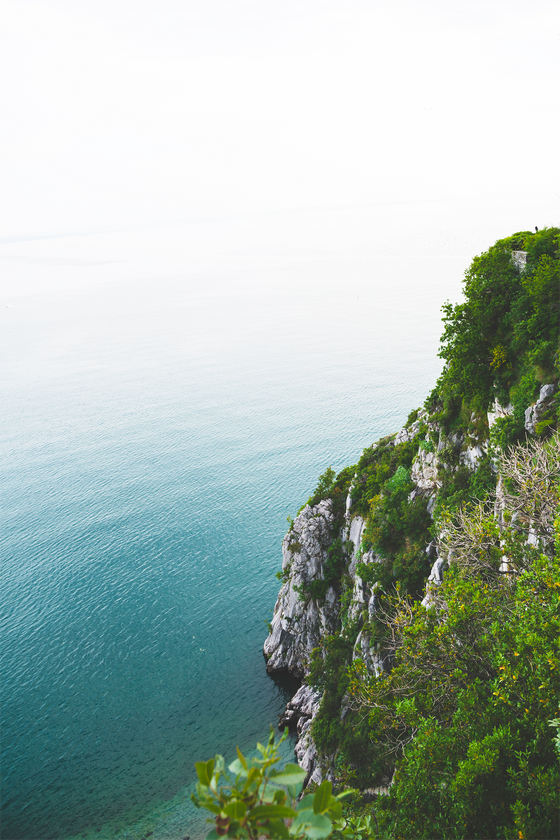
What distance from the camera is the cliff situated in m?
22.0

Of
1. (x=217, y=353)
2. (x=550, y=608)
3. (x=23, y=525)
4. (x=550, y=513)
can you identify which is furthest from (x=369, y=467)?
(x=217, y=353)

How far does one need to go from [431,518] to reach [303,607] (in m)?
16.4

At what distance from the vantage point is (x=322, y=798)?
4.82 metres

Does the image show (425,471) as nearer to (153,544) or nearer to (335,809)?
(335,809)

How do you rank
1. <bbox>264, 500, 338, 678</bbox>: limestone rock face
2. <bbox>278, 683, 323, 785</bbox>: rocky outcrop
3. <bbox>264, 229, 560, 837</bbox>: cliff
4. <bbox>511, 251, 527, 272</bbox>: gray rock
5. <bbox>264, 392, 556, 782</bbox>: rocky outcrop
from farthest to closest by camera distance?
<bbox>264, 500, 338, 678</bbox>: limestone rock face < <bbox>278, 683, 323, 785</bbox>: rocky outcrop < <bbox>264, 392, 556, 782</bbox>: rocky outcrop < <bbox>511, 251, 527, 272</bbox>: gray rock < <bbox>264, 229, 560, 837</bbox>: cliff

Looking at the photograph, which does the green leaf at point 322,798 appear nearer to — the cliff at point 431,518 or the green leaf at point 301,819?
the green leaf at point 301,819

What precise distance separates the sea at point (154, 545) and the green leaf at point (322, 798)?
121 feet

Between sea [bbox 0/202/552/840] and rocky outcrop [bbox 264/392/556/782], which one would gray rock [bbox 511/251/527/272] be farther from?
sea [bbox 0/202/552/840]

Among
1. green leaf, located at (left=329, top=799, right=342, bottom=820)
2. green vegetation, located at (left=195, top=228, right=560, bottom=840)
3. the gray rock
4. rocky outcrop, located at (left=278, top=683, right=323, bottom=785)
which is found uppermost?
the gray rock

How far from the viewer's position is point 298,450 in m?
83.3

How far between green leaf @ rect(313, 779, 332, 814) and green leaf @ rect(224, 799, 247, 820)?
68 cm

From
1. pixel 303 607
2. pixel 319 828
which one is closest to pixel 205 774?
pixel 319 828

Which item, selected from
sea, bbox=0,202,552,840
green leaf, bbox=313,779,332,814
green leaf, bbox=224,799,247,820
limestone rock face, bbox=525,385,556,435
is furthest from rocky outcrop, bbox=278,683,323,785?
green leaf, bbox=224,799,247,820

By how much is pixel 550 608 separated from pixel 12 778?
138 feet
